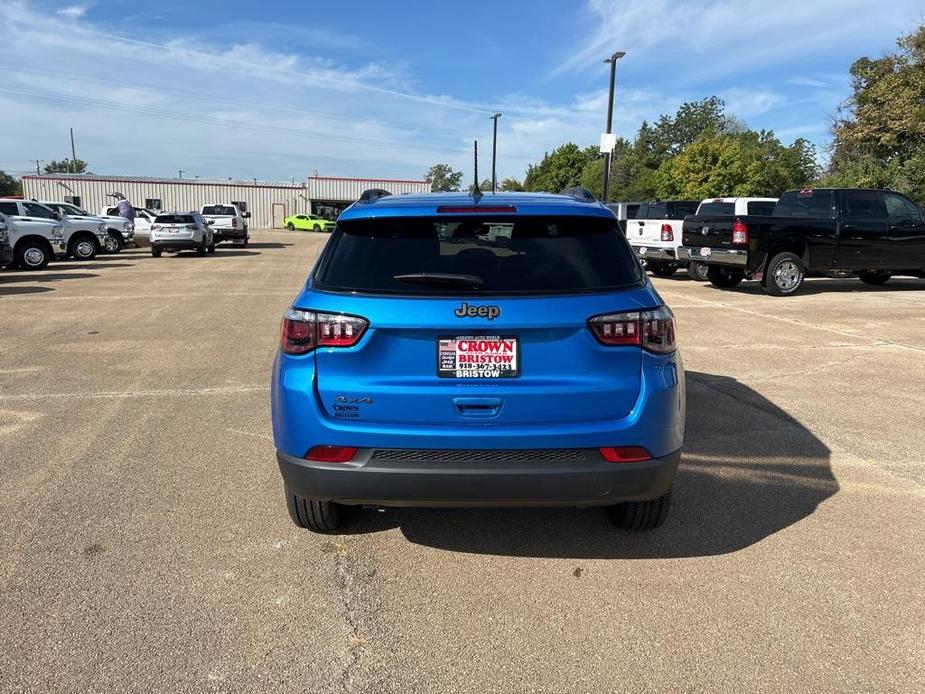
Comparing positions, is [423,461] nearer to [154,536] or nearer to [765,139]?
[154,536]

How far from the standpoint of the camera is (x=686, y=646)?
8.77 feet

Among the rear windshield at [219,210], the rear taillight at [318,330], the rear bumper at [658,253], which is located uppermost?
the rear windshield at [219,210]

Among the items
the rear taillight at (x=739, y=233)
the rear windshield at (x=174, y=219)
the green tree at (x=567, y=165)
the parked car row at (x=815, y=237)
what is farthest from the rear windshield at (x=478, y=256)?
the green tree at (x=567, y=165)

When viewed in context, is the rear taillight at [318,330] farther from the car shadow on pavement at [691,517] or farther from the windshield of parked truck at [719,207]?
the windshield of parked truck at [719,207]

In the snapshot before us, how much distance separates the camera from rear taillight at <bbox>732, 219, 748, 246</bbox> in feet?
43.2

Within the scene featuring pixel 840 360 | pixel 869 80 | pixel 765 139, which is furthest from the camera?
pixel 765 139

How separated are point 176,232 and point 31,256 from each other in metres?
6.30

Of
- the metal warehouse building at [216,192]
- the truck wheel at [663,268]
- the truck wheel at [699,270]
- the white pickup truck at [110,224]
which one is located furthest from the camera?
the metal warehouse building at [216,192]

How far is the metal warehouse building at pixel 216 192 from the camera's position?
61906 millimetres

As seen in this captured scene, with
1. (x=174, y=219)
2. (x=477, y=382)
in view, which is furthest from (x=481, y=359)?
(x=174, y=219)

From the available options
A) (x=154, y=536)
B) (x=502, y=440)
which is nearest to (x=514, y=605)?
(x=502, y=440)

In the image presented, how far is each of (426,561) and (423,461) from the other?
2.24 ft

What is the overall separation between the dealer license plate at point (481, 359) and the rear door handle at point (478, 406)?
0.33 feet

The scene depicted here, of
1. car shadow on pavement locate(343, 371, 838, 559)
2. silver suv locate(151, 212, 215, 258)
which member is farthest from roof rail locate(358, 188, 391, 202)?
silver suv locate(151, 212, 215, 258)
